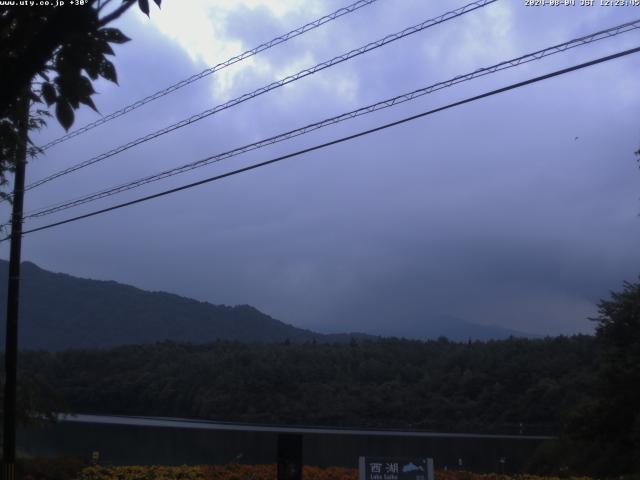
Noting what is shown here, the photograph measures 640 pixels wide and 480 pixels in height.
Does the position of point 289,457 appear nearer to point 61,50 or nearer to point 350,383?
point 61,50

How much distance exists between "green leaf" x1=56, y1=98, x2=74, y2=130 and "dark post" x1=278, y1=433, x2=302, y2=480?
22.8 ft

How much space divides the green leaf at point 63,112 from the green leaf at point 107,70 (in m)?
0.31

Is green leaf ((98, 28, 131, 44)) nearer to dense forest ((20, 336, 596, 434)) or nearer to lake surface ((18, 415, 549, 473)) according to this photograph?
lake surface ((18, 415, 549, 473))

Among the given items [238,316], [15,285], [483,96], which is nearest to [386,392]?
[15,285]

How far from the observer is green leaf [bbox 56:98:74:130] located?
5141mm

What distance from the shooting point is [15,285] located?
58.2ft

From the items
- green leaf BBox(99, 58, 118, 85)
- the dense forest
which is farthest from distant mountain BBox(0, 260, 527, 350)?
green leaf BBox(99, 58, 118, 85)

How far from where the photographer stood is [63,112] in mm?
5152

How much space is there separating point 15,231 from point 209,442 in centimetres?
712

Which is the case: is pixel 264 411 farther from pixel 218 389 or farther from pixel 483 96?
pixel 483 96

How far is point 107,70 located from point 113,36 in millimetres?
212

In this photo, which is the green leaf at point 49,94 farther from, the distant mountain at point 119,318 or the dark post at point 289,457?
the distant mountain at point 119,318

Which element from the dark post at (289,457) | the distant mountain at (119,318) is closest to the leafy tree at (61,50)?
the dark post at (289,457)

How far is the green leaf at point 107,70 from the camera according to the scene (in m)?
5.30
